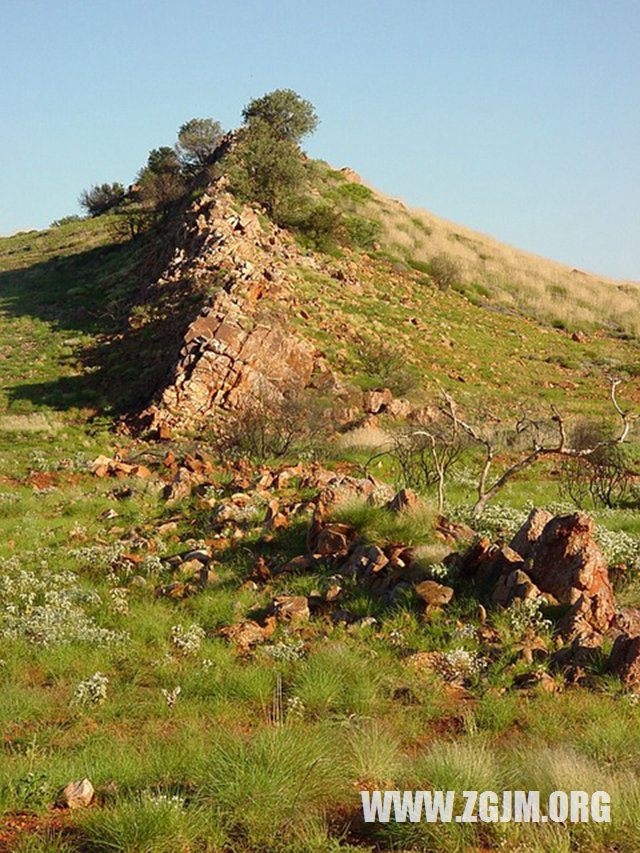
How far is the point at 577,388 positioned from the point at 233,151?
61.3 ft

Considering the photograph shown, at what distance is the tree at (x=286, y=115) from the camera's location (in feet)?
128

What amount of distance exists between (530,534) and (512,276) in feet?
131

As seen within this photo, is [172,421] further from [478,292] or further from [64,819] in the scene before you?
[478,292]

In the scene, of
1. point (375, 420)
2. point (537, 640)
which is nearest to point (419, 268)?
point (375, 420)

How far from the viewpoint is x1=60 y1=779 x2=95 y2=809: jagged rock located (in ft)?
13.2

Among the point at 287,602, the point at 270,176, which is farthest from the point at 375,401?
the point at 270,176

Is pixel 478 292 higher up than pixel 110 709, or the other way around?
pixel 478 292

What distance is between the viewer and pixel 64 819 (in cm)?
392

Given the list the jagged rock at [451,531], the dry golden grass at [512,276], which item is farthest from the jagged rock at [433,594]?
the dry golden grass at [512,276]

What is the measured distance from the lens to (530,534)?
26.0ft

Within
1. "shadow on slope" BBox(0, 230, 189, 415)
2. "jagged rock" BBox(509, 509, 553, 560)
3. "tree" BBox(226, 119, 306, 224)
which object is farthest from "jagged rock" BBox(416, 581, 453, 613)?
"tree" BBox(226, 119, 306, 224)

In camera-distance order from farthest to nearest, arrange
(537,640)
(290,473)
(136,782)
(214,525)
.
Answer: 1. (290,473)
2. (214,525)
3. (537,640)
4. (136,782)

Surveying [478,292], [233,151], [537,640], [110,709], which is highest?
[233,151]

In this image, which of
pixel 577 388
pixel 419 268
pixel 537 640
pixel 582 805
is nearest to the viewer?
pixel 582 805
